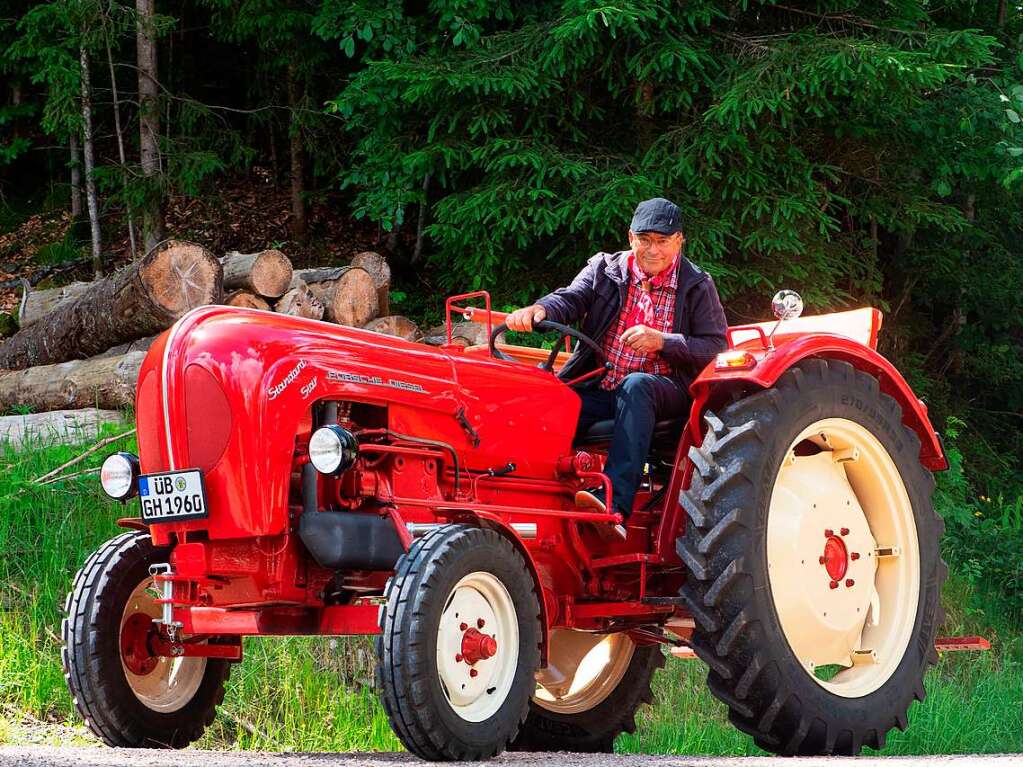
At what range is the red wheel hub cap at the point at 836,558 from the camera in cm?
453

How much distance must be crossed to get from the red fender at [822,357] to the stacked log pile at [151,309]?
462 cm

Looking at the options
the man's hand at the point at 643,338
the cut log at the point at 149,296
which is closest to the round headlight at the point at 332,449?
the man's hand at the point at 643,338

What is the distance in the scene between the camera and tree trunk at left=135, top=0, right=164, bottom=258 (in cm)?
1183

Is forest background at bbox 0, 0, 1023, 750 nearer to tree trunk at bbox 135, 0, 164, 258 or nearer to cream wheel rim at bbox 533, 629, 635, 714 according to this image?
tree trunk at bbox 135, 0, 164, 258

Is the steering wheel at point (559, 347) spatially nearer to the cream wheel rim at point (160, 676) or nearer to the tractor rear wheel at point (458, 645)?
the tractor rear wheel at point (458, 645)

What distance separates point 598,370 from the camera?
15.7 ft

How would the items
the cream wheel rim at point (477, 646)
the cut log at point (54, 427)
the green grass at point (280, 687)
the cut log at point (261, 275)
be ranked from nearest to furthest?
the cream wheel rim at point (477, 646), the green grass at point (280, 687), the cut log at point (54, 427), the cut log at point (261, 275)

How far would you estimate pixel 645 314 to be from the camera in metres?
4.81

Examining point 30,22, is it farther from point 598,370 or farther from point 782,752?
point 782,752

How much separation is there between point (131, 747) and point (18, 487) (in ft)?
10.9

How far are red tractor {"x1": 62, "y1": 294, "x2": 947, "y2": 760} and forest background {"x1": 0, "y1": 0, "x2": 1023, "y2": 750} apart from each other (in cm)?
283

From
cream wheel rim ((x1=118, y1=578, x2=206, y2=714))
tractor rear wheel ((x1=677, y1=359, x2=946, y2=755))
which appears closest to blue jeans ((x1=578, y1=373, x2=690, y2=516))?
tractor rear wheel ((x1=677, y1=359, x2=946, y2=755))

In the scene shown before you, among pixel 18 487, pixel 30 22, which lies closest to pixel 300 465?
pixel 18 487

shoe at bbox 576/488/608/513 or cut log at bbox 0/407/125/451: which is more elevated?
shoe at bbox 576/488/608/513
